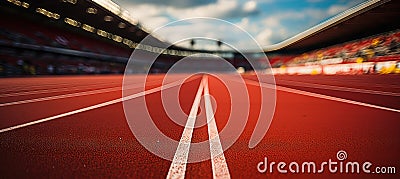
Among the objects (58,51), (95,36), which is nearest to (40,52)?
(58,51)

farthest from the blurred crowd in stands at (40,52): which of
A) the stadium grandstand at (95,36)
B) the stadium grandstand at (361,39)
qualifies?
the stadium grandstand at (361,39)

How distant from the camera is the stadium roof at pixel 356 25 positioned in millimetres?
29031

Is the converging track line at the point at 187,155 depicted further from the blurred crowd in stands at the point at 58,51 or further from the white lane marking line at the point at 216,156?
the blurred crowd in stands at the point at 58,51

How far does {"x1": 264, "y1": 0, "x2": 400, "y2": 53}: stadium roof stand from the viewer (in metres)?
29.0

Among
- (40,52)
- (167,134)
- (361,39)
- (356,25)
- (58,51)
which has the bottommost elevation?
(167,134)

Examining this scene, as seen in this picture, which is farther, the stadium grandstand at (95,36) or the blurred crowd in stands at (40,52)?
the stadium grandstand at (95,36)

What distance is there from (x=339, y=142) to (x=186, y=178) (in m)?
2.17

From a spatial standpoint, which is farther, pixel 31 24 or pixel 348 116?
pixel 31 24

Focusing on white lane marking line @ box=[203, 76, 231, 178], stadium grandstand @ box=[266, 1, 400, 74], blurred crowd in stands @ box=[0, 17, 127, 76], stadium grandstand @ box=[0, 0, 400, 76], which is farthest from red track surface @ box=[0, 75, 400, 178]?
blurred crowd in stands @ box=[0, 17, 127, 76]

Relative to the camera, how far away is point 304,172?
2.87 meters

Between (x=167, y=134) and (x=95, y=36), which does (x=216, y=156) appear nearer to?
(x=167, y=134)

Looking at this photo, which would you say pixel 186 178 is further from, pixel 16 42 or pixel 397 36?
pixel 397 36

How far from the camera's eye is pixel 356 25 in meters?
36.7

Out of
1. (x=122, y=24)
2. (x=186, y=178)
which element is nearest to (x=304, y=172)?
(x=186, y=178)
